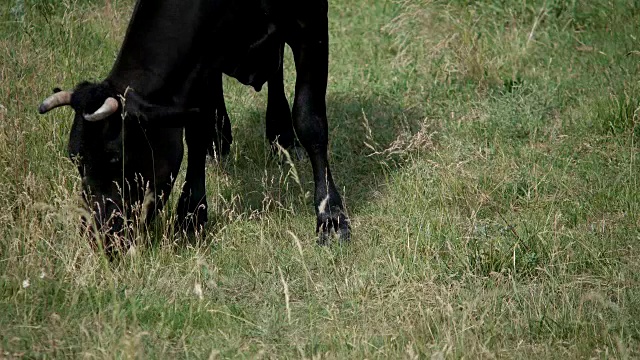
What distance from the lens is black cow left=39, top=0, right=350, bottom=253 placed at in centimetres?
496

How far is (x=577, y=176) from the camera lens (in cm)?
621

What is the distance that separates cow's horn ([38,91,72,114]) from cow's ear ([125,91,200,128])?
291 millimetres

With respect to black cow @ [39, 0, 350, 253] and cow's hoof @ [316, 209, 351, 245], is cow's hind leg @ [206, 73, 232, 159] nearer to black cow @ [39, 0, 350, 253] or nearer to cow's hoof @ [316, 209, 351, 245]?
black cow @ [39, 0, 350, 253]

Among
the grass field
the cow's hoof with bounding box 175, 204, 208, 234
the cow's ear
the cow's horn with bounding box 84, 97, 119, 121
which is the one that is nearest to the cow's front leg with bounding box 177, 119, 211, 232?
the cow's hoof with bounding box 175, 204, 208, 234

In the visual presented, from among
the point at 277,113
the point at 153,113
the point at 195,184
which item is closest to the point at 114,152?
the point at 153,113

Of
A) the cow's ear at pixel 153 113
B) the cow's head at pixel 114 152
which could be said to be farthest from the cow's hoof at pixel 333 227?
the cow's ear at pixel 153 113

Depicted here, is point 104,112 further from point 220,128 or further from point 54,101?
point 220,128

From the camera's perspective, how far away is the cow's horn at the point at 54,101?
4812 mm

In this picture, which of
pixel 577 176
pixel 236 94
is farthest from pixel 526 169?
pixel 236 94

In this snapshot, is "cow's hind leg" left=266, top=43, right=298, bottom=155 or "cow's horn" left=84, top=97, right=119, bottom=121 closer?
"cow's horn" left=84, top=97, right=119, bottom=121

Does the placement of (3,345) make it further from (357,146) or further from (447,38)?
(447,38)

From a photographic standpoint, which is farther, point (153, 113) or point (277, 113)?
point (277, 113)

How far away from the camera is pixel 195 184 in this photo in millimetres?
5949

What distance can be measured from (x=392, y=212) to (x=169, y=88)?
1583mm
